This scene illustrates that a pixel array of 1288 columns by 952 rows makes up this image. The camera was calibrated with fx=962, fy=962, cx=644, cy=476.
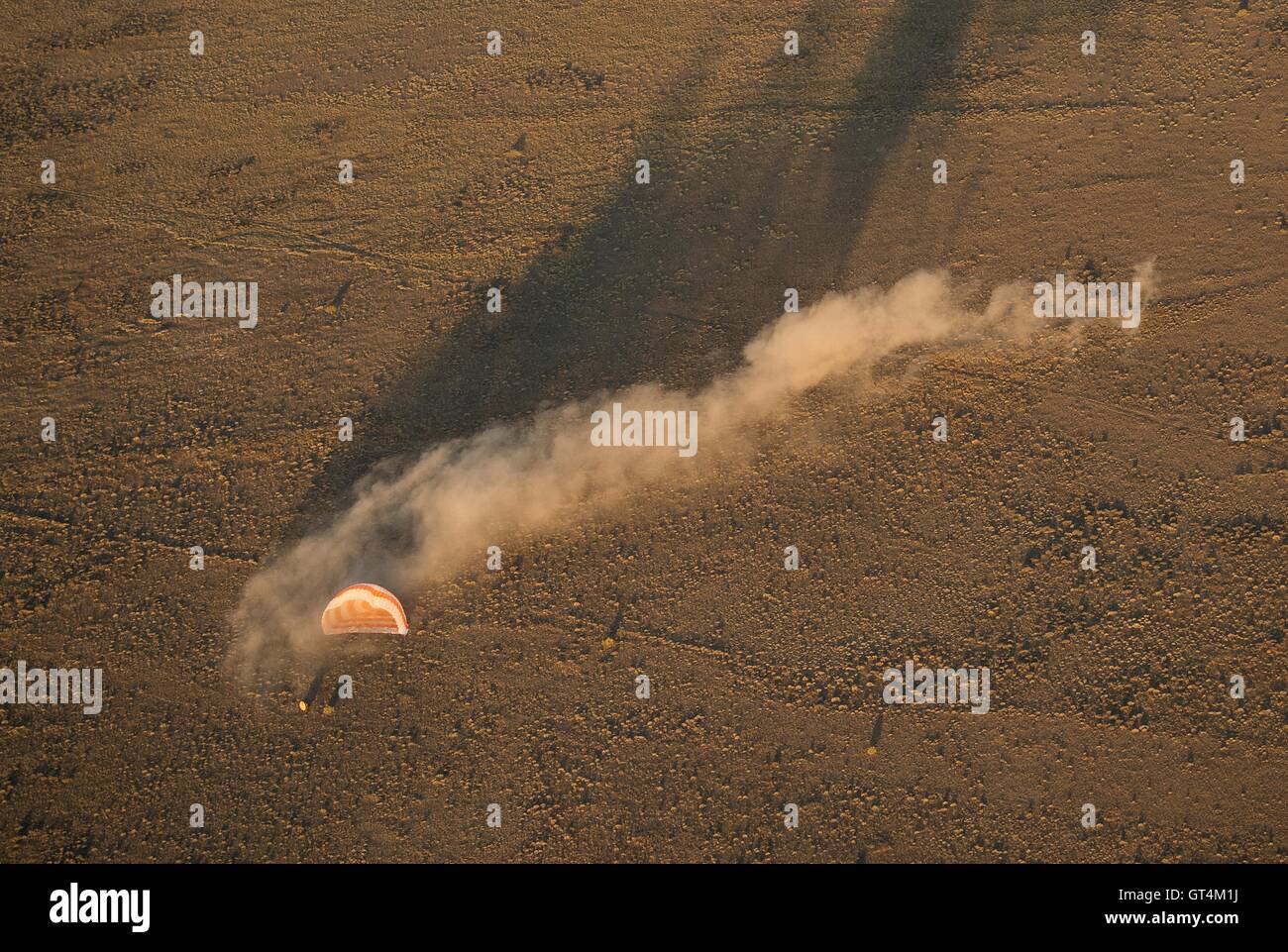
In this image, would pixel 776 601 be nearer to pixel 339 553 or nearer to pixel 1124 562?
pixel 1124 562

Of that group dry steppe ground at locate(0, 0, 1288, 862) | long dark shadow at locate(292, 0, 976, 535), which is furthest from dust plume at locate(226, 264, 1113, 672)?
long dark shadow at locate(292, 0, 976, 535)

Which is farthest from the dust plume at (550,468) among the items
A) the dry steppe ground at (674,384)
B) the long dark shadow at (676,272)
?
the long dark shadow at (676,272)

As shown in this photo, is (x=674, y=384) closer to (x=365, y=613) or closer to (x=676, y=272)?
(x=676, y=272)

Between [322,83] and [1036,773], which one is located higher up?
[322,83]

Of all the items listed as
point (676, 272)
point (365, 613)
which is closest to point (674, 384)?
point (676, 272)

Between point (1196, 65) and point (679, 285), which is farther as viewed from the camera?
point (1196, 65)

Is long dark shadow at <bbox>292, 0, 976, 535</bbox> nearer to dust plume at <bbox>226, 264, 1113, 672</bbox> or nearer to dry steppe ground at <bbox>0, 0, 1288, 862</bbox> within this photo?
dry steppe ground at <bbox>0, 0, 1288, 862</bbox>
